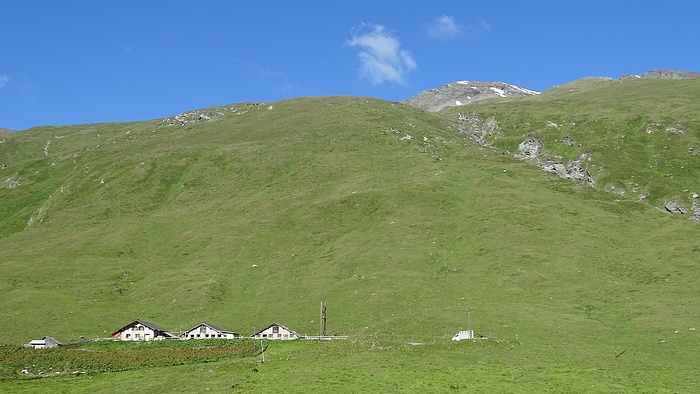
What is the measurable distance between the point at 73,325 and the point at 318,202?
70.6m

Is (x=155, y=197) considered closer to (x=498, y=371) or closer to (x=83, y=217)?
(x=83, y=217)

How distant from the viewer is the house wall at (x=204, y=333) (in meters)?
90.9

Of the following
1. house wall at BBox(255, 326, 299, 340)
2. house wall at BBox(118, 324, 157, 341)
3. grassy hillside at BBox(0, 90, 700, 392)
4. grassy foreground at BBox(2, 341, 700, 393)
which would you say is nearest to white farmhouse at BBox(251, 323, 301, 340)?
house wall at BBox(255, 326, 299, 340)

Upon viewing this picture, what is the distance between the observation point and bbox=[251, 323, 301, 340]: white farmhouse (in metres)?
88.4

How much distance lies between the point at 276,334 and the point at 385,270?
30.6 metres

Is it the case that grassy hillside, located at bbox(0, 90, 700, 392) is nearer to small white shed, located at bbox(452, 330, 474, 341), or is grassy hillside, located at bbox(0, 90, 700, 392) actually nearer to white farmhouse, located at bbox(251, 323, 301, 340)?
small white shed, located at bbox(452, 330, 474, 341)

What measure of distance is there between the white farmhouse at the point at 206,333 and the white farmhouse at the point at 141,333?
3038mm

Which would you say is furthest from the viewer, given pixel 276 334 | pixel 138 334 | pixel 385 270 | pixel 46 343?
pixel 385 270

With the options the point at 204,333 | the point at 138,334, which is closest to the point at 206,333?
the point at 204,333

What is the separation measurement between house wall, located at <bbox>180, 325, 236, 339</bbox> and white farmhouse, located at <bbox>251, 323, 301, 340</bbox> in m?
5.10

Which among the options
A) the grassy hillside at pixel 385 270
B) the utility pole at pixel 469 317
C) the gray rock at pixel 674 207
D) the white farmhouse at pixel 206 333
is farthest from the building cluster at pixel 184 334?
the gray rock at pixel 674 207

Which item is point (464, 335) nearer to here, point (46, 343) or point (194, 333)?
point (194, 333)

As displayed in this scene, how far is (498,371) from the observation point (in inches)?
2303

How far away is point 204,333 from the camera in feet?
301
